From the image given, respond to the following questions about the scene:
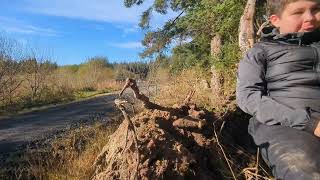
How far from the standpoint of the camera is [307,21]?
3.33 metres

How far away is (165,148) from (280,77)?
1.52 meters

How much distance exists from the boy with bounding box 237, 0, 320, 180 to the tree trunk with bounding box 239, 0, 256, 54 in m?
3.45

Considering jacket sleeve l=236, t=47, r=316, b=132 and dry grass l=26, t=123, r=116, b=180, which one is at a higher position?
jacket sleeve l=236, t=47, r=316, b=132

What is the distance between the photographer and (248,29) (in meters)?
7.05

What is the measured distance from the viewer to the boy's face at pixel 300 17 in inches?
130

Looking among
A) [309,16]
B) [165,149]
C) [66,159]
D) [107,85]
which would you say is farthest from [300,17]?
[107,85]

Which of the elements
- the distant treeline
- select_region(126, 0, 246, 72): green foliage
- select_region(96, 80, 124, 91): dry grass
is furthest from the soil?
select_region(96, 80, 124, 91): dry grass

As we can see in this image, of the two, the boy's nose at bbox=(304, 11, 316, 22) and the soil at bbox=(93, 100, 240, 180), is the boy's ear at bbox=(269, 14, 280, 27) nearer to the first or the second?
the boy's nose at bbox=(304, 11, 316, 22)

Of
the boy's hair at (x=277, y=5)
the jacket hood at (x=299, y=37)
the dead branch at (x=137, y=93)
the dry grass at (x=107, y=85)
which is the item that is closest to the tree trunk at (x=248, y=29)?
the dead branch at (x=137, y=93)

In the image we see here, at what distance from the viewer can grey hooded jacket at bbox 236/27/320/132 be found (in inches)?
127

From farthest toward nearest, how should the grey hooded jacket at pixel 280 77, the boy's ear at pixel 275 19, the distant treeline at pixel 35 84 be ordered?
the distant treeline at pixel 35 84 < the boy's ear at pixel 275 19 < the grey hooded jacket at pixel 280 77

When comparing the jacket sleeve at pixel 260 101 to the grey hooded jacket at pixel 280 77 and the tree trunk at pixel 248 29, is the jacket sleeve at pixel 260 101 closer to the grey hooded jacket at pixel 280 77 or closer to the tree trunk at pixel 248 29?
the grey hooded jacket at pixel 280 77

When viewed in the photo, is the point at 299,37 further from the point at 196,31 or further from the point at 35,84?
the point at 35,84

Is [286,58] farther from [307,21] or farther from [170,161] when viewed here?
[170,161]
